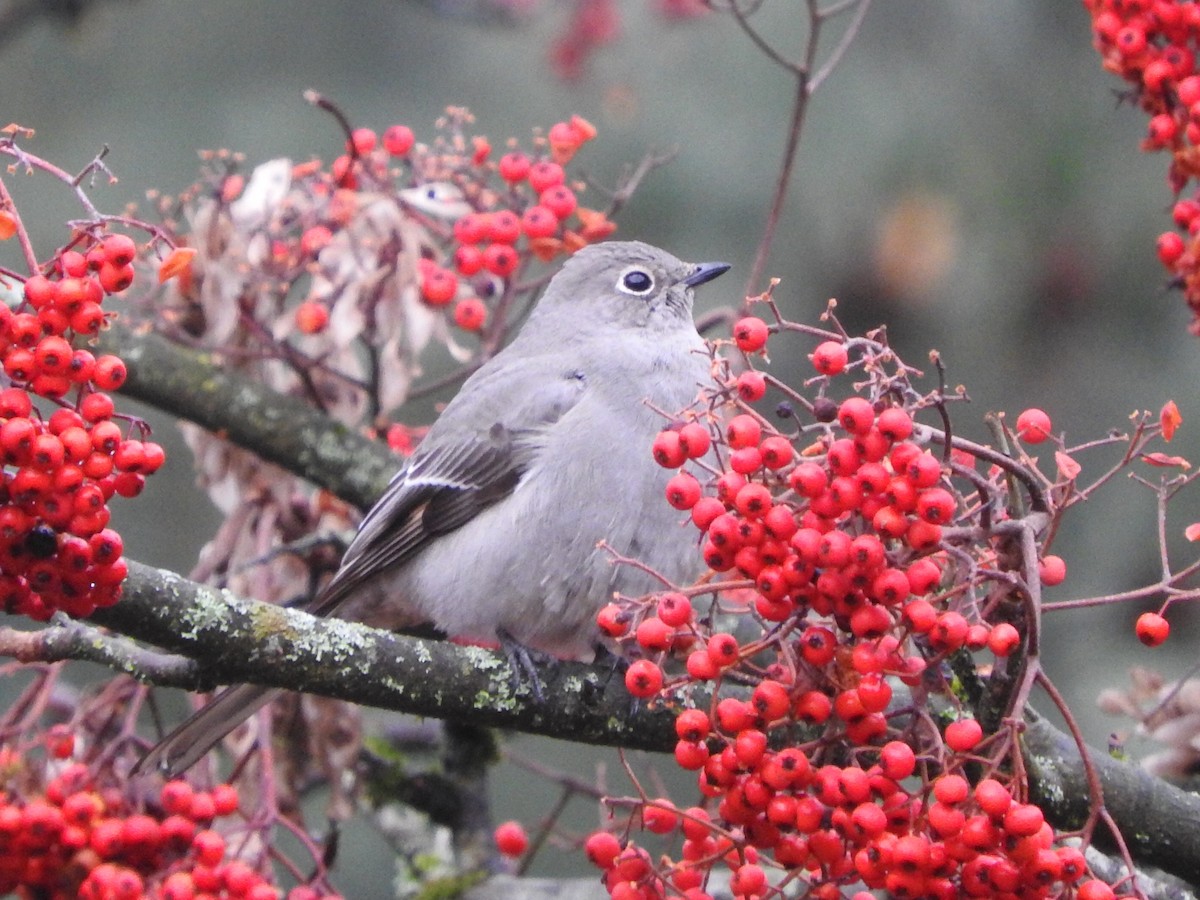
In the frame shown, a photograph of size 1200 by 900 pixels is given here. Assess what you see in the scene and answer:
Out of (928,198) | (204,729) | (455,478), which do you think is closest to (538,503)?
(455,478)

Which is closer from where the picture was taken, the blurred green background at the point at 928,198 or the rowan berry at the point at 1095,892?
the rowan berry at the point at 1095,892

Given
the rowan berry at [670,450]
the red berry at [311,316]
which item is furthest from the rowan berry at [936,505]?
the red berry at [311,316]

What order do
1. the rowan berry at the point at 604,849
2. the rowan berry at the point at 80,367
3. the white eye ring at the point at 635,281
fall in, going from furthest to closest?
the white eye ring at the point at 635,281
the rowan berry at the point at 604,849
the rowan berry at the point at 80,367

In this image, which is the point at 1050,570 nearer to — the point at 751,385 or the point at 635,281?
the point at 751,385

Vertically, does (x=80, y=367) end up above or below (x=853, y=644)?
above

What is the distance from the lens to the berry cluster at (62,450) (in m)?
2.37

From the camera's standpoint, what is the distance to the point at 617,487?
393 centimetres

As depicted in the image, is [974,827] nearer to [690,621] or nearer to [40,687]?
[690,621]

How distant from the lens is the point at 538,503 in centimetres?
400

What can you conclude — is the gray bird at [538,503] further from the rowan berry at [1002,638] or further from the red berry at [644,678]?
the rowan berry at [1002,638]

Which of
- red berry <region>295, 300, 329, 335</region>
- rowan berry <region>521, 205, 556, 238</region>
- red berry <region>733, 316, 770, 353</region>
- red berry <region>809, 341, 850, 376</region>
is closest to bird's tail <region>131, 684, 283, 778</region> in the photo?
red berry <region>295, 300, 329, 335</region>

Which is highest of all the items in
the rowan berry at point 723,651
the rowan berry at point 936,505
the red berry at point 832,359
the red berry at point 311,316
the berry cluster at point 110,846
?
the red berry at point 832,359

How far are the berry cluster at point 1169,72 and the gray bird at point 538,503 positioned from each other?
1.21 m

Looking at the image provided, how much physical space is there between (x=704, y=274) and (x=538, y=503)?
3.39 feet
